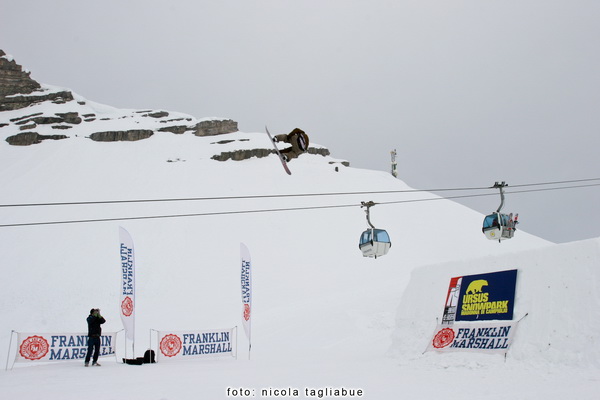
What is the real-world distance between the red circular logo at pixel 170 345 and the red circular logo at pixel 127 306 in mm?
1783

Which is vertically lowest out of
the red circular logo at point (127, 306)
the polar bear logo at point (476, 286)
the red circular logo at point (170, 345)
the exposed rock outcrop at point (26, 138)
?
the red circular logo at point (170, 345)

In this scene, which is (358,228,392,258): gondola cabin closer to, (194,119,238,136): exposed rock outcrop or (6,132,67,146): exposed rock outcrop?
(194,119,238,136): exposed rock outcrop

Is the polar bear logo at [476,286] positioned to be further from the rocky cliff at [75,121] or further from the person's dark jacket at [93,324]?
the rocky cliff at [75,121]

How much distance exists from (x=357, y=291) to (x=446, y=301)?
18684mm

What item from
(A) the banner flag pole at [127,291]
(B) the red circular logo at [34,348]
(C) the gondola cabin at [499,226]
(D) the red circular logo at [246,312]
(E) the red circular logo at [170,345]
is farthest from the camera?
(D) the red circular logo at [246,312]

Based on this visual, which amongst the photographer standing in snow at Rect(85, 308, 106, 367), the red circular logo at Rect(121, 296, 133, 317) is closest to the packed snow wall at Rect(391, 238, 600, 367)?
the photographer standing in snow at Rect(85, 308, 106, 367)

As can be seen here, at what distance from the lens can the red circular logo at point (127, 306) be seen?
17.7 m

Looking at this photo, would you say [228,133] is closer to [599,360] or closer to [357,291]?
[357,291]

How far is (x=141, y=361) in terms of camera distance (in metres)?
16.1

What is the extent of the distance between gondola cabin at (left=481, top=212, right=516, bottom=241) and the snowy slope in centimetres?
141

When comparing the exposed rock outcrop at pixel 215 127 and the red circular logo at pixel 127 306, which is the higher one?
the exposed rock outcrop at pixel 215 127

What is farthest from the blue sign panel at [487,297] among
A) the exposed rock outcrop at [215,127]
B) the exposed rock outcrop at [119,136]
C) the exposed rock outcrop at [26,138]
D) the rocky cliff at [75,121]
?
the exposed rock outcrop at [26,138]

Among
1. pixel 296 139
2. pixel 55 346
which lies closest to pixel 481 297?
pixel 296 139

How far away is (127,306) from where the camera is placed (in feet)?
58.6
